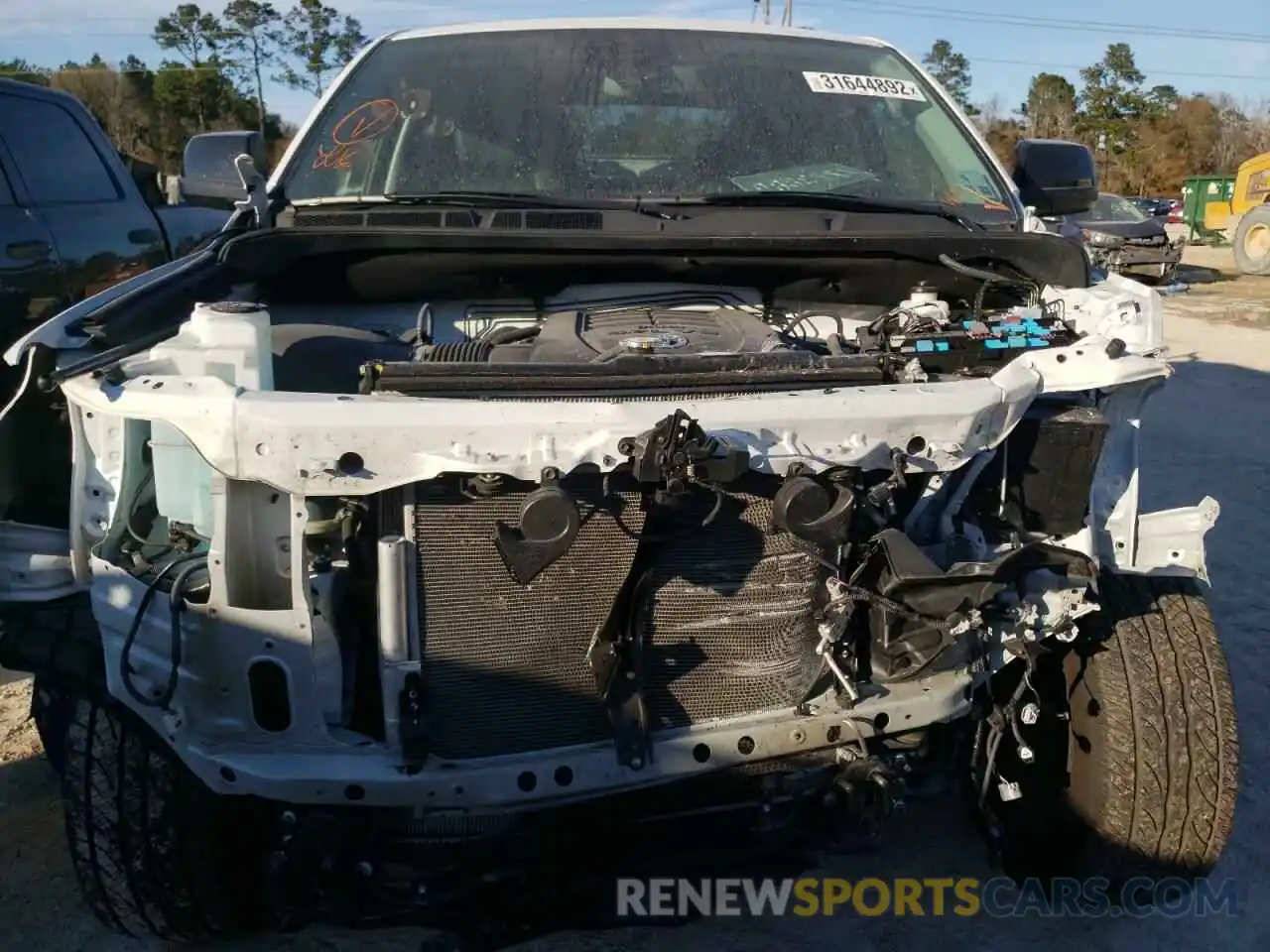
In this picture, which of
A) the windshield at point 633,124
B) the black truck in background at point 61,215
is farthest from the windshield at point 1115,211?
the windshield at point 633,124

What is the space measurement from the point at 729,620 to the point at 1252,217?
1962 cm

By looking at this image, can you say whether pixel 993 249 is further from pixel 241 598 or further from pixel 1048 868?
pixel 241 598

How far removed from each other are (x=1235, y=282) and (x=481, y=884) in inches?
→ 749

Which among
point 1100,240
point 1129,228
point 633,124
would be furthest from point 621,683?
point 1129,228

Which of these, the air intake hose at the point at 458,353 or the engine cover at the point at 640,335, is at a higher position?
the engine cover at the point at 640,335

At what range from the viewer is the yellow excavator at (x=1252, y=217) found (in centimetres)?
1825

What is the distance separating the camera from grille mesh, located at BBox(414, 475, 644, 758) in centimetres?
196

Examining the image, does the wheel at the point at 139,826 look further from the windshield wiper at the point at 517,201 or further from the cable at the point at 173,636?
the windshield wiper at the point at 517,201

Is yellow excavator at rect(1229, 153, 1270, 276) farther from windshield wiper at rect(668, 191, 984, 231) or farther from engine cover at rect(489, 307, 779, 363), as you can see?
engine cover at rect(489, 307, 779, 363)

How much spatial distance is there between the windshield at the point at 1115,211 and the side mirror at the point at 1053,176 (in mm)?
14060

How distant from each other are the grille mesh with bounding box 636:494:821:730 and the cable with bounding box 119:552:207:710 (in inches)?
33.1

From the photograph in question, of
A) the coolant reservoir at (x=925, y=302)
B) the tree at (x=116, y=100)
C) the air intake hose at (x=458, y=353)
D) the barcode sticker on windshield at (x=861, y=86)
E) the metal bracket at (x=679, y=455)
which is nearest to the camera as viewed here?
the metal bracket at (x=679, y=455)

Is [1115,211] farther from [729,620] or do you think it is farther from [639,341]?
[729,620]

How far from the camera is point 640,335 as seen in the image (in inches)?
98.7
